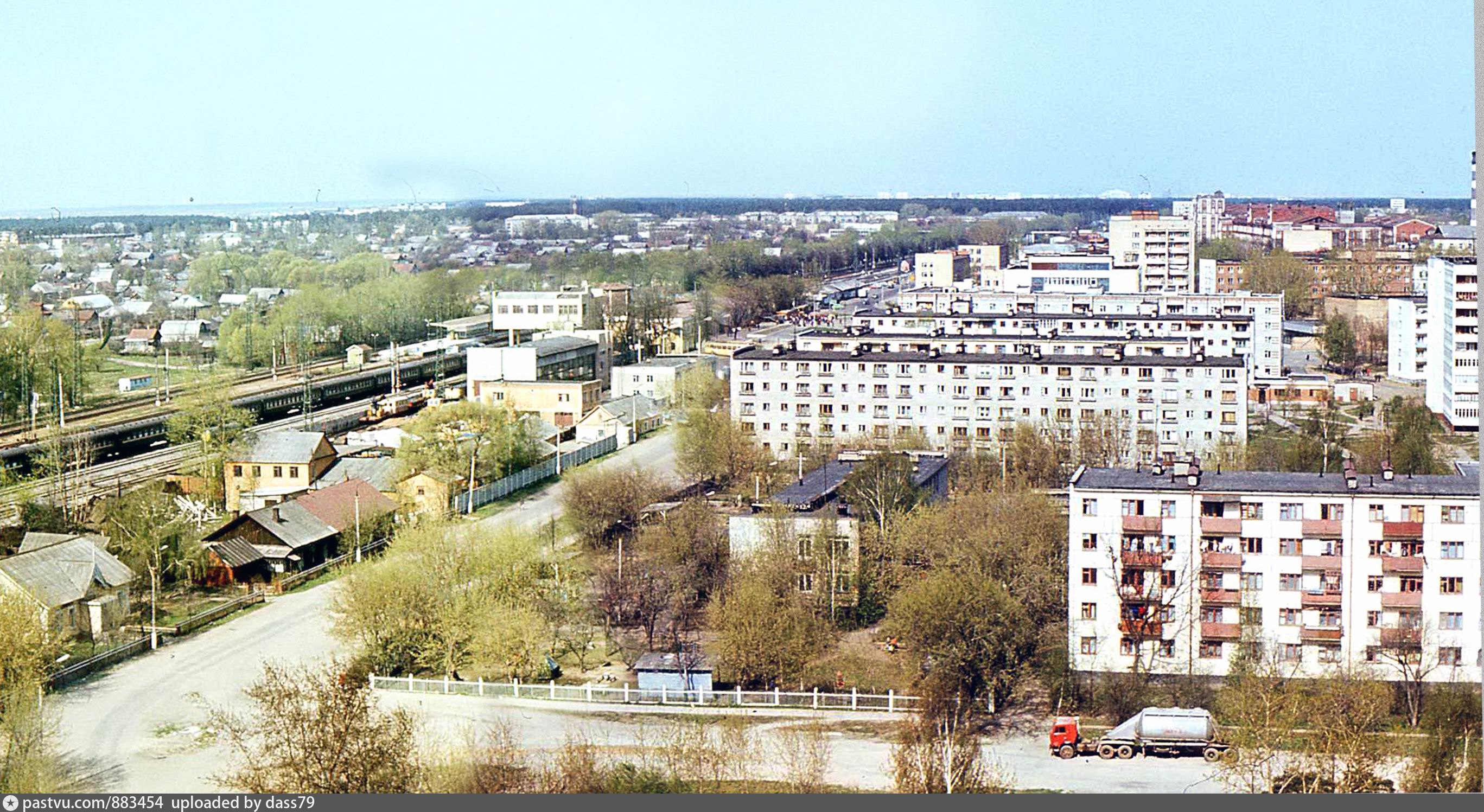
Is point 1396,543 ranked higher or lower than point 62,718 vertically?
higher

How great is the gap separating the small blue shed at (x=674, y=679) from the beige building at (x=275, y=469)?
109 inches

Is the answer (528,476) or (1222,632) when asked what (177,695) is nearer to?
(528,476)

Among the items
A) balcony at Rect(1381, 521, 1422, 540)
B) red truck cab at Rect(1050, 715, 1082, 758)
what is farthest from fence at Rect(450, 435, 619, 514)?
balcony at Rect(1381, 521, 1422, 540)

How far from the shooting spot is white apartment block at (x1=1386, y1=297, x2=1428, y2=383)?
11.5m

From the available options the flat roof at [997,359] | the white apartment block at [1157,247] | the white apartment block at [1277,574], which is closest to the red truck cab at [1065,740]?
the white apartment block at [1277,574]

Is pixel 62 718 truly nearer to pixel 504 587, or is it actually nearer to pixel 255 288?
pixel 504 587

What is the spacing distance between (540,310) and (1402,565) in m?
8.18

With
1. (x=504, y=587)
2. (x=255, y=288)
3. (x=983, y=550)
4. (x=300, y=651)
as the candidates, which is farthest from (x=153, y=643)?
(x=255, y=288)

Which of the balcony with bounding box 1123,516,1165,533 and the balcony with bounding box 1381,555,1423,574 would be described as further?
the balcony with bounding box 1123,516,1165,533

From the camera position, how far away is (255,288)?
1518 centimetres

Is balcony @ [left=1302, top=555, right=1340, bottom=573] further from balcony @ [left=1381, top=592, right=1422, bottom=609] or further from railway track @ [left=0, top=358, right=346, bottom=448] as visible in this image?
railway track @ [left=0, top=358, right=346, bottom=448]

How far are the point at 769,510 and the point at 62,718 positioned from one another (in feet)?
8.32

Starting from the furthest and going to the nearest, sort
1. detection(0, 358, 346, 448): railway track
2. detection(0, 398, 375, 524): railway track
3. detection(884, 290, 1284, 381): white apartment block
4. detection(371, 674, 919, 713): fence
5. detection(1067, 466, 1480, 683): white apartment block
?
detection(884, 290, 1284, 381): white apartment block
detection(0, 358, 346, 448): railway track
detection(0, 398, 375, 524): railway track
detection(1067, 466, 1480, 683): white apartment block
detection(371, 674, 919, 713): fence

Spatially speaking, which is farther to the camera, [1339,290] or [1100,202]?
[1100,202]
